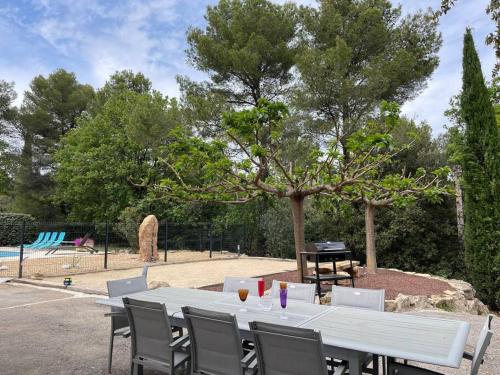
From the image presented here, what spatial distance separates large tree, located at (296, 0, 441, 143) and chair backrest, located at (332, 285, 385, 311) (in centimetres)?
1123

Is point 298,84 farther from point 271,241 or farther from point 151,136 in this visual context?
point 151,136

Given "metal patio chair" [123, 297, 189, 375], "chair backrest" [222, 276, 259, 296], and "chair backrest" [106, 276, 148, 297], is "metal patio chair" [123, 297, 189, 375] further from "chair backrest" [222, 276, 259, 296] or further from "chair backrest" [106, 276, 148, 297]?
"chair backrest" [222, 276, 259, 296]

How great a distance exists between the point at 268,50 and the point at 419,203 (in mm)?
8850

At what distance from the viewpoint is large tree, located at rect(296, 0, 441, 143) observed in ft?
47.6

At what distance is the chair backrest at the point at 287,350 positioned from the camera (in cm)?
208

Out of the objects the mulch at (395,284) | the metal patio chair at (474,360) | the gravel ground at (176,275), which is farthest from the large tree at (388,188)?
the metal patio chair at (474,360)

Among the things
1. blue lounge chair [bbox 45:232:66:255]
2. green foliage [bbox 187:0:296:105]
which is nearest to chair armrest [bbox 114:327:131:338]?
blue lounge chair [bbox 45:232:66:255]

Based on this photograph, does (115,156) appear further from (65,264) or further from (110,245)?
(65,264)

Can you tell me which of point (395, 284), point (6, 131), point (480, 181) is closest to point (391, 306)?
point (395, 284)

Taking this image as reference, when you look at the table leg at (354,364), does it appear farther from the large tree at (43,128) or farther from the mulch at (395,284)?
the large tree at (43,128)

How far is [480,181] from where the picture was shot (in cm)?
920

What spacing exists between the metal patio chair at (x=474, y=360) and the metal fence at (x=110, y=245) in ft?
34.5

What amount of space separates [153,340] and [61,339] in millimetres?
2458

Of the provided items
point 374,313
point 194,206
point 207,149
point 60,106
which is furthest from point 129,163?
point 374,313
